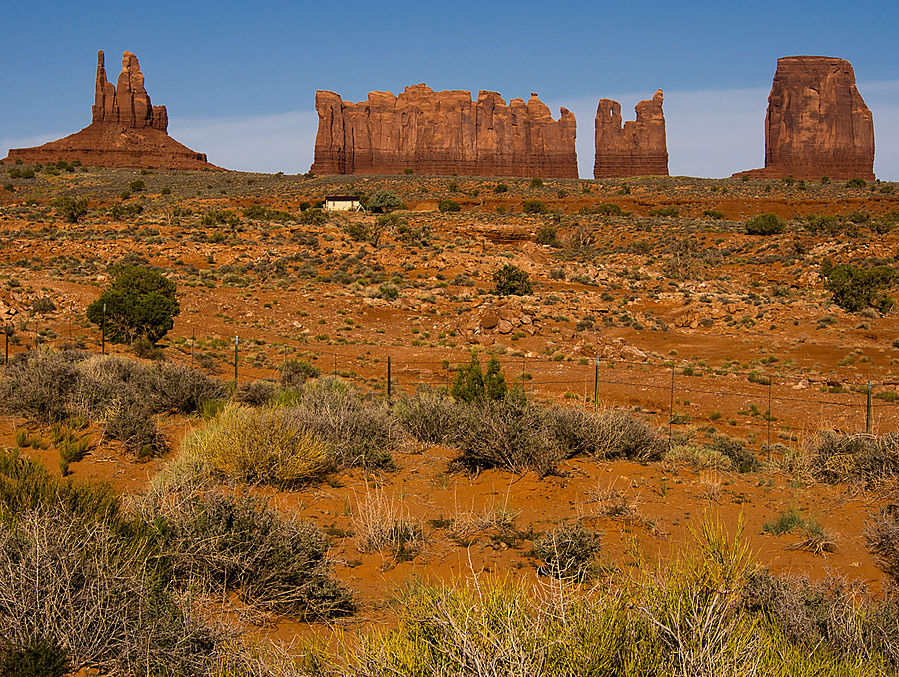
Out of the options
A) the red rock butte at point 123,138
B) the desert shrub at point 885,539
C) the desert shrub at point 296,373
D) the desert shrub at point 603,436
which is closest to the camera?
the desert shrub at point 885,539

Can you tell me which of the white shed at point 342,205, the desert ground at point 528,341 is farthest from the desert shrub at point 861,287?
the white shed at point 342,205

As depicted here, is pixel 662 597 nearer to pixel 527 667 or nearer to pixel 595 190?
pixel 527 667

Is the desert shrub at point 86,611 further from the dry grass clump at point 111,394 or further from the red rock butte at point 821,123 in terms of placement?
the red rock butte at point 821,123

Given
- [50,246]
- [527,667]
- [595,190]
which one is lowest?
[527,667]

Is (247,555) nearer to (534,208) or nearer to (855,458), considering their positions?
(855,458)

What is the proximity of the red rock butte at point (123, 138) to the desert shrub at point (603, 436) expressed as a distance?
11011 cm

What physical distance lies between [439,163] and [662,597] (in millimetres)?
127539

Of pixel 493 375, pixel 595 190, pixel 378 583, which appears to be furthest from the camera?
pixel 595 190

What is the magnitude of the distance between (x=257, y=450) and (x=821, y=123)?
387 ft

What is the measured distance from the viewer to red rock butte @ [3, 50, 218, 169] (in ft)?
356

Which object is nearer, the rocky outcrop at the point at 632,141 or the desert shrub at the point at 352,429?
the desert shrub at the point at 352,429

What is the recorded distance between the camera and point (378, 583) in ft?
21.9

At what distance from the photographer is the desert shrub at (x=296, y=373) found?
18.6 metres

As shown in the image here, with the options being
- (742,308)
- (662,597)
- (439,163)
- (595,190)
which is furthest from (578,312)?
(439,163)
